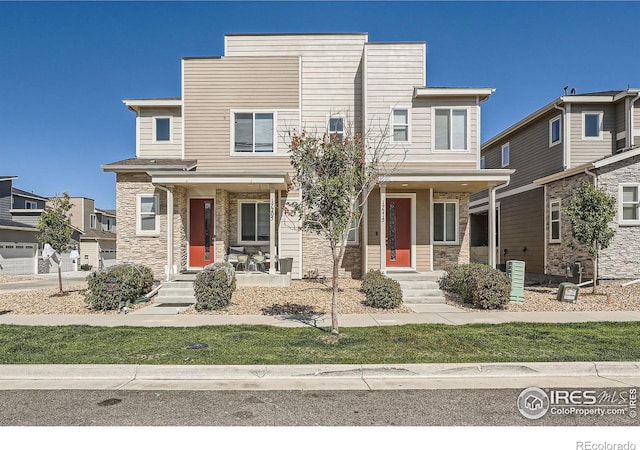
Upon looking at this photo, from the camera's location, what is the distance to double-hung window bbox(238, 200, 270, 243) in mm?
15711

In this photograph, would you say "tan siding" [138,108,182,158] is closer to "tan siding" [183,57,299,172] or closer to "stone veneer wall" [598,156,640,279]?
"tan siding" [183,57,299,172]

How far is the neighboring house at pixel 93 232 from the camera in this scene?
1307 inches

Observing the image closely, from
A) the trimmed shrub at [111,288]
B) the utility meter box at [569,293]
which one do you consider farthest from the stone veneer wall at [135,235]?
the utility meter box at [569,293]

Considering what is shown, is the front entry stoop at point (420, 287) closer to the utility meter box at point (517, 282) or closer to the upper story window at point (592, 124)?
the utility meter box at point (517, 282)

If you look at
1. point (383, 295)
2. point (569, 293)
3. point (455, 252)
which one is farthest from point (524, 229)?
point (383, 295)

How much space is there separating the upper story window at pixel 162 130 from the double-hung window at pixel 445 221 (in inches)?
420

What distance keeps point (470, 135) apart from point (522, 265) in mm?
5343

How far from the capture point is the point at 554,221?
1741 cm

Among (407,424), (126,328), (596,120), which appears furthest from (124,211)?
(596,120)

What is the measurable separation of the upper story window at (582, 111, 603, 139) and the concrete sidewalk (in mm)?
14133

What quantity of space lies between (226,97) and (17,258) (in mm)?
18840

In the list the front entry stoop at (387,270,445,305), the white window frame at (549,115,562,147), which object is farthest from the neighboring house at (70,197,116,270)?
the white window frame at (549,115,562,147)

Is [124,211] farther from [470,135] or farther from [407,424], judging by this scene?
[407,424]

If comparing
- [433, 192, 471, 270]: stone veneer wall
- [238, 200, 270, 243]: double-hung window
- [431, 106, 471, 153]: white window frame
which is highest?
[431, 106, 471, 153]: white window frame
